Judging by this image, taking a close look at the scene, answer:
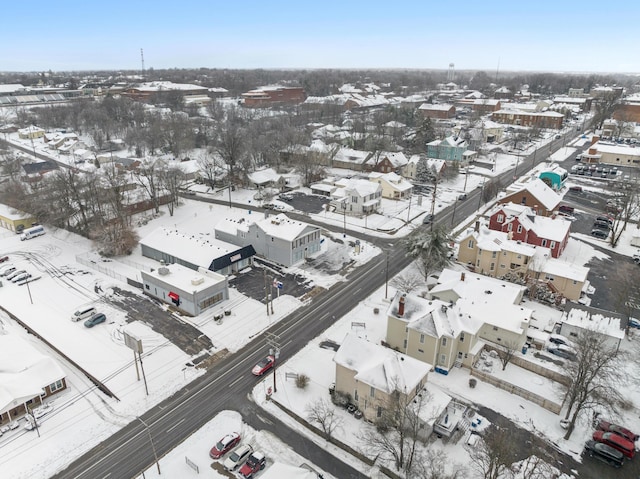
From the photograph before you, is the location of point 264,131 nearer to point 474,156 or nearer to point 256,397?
point 474,156

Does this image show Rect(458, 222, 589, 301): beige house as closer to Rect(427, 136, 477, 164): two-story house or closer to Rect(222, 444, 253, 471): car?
Rect(222, 444, 253, 471): car

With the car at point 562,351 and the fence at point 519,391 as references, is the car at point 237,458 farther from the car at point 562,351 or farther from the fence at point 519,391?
the car at point 562,351

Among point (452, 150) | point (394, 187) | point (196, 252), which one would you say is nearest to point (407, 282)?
point (196, 252)

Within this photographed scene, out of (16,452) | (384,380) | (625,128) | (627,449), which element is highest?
(625,128)

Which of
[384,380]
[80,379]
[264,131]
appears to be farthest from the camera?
[264,131]

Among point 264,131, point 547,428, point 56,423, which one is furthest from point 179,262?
point 264,131
